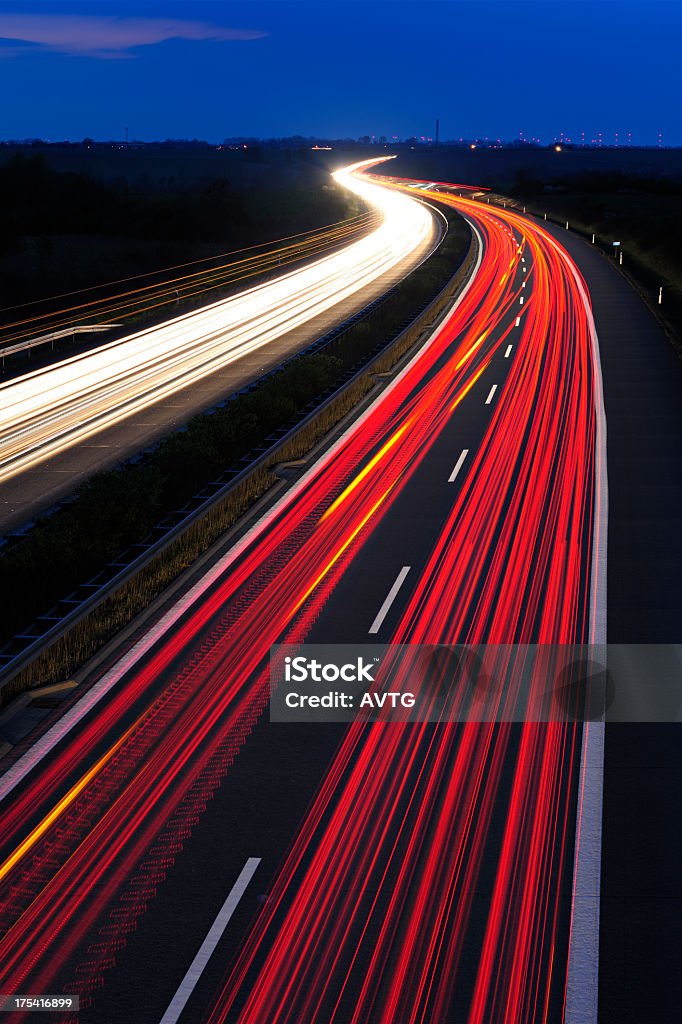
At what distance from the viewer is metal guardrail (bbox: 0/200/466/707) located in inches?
527

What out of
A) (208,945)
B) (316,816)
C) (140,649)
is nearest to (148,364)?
(140,649)

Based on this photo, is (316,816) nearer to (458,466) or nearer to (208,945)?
(208,945)

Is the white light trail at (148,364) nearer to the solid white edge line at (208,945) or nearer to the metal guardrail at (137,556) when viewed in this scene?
the metal guardrail at (137,556)

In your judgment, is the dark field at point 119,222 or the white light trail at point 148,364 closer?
the white light trail at point 148,364

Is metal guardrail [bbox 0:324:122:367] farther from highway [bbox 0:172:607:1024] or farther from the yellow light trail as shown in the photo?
highway [bbox 0:172:607:1024]

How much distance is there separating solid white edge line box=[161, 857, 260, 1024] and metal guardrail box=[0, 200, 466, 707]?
427cm

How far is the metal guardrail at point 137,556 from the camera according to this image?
44.0ft

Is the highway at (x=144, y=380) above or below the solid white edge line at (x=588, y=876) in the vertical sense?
above

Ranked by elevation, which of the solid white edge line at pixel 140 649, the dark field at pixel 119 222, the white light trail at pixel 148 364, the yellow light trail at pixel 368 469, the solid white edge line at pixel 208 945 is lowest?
the solid white edge line at pixel 208 945

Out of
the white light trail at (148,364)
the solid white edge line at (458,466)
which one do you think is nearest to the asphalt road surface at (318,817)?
the solid white edge line at (458,466)

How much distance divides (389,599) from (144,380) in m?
20.1

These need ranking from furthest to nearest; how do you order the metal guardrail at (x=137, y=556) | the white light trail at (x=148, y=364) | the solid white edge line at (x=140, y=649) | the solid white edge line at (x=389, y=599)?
the white light trail at (x=148, y=364)
the solid white edge line at (x=389, y=599)
the metal guardrail at (x=137, y=556)
the solid white edge line at (x=140, y=649)

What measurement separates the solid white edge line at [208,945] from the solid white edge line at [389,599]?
5.24 meters

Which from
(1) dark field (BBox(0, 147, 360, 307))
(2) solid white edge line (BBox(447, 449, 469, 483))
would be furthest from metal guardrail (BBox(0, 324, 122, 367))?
(1) dark field (BBox(0, 147, 360, 307))
